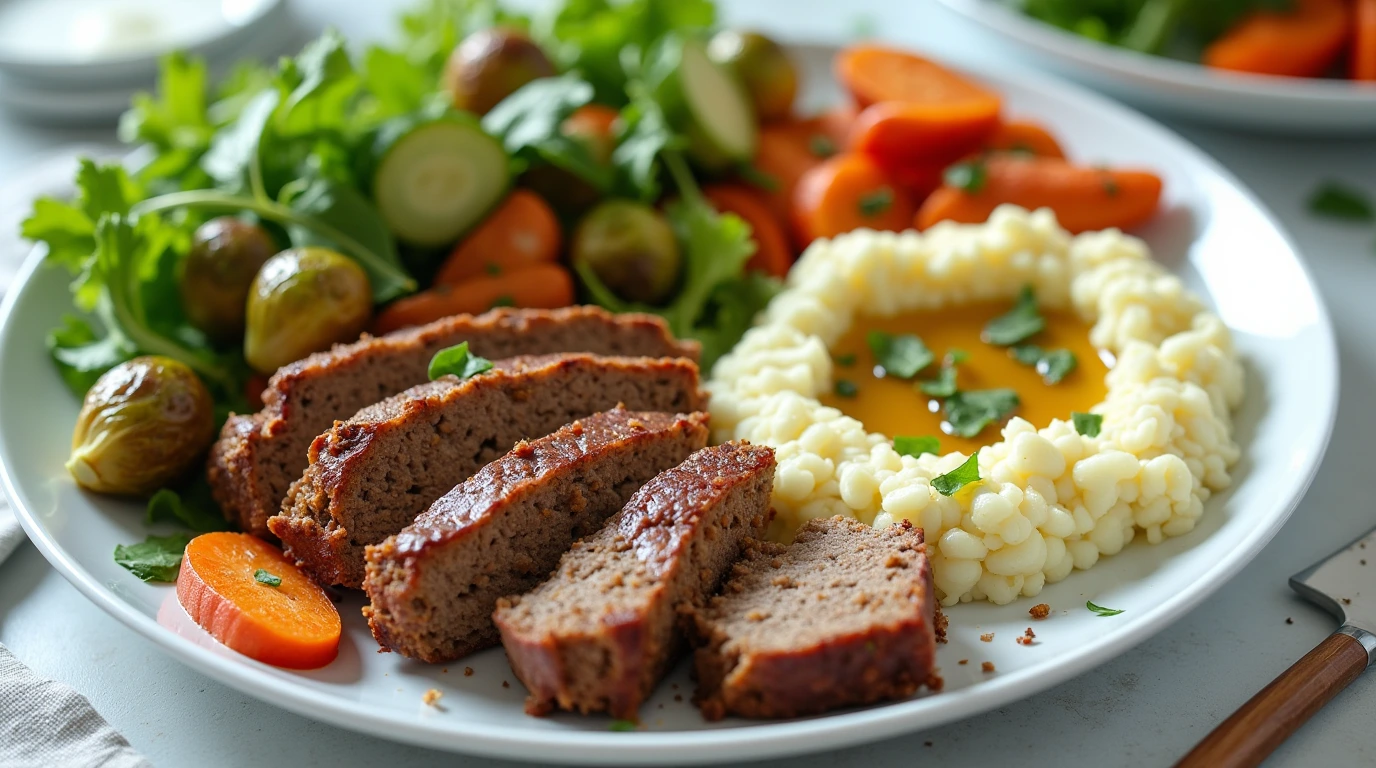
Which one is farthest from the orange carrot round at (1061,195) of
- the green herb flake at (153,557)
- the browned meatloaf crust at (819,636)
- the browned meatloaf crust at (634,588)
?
the green herb flake at (153,557)

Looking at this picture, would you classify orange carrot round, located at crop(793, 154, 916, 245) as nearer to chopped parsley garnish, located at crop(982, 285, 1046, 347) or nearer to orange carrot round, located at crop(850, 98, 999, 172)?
orange carrot round, located at crop(850, 98, 999, 172)

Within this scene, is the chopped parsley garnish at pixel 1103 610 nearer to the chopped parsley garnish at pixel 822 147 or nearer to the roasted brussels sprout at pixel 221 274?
the chopped parsley garnish at pixel 822 147

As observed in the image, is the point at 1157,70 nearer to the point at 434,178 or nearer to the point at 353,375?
the point at 434,178

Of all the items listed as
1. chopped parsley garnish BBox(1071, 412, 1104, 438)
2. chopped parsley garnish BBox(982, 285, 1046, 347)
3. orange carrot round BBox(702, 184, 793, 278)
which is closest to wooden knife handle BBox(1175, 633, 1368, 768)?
chopped parsley garnish BBox(1071, 412, 1104, 438)

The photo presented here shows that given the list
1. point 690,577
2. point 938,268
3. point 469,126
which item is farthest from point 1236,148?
point 690,577

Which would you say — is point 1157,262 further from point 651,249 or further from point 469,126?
point 469,126

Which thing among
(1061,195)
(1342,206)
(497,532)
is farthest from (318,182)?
(1342,206)
